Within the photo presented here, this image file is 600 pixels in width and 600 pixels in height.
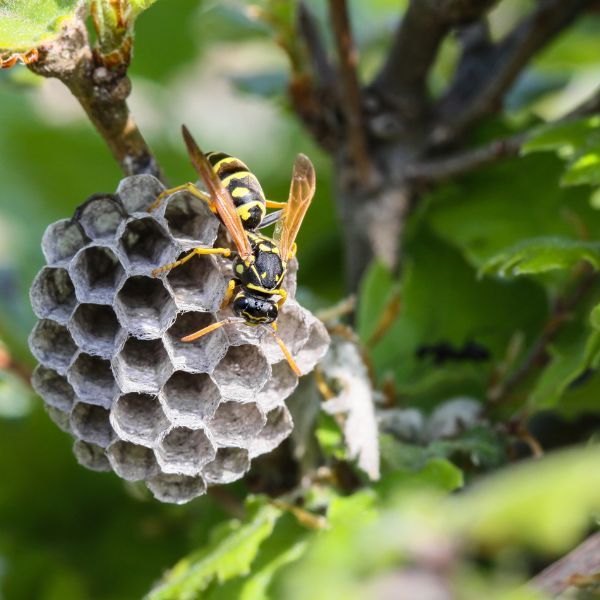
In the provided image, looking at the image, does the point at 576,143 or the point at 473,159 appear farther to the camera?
the point at 473,159

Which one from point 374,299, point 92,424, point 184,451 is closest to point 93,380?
point 92,424

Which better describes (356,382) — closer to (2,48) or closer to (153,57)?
(2,48)

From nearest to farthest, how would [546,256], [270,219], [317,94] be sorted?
[546,256] < [270,219] < [317,94]

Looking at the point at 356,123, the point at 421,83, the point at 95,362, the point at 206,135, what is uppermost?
the point at 206,135

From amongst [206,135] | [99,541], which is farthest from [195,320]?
[206,135]

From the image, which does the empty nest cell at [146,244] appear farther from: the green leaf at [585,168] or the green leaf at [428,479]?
the green leaf at [585,168]

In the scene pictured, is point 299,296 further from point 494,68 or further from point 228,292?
point 494,68
